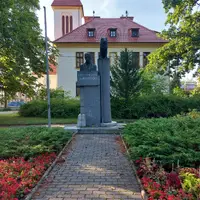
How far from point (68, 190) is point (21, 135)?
16.8 feet

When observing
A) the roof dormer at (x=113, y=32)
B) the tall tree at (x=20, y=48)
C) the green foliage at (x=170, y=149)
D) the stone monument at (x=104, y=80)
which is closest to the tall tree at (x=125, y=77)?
the tall tree at (x=20, y=48)

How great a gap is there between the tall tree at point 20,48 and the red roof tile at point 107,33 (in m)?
14.6

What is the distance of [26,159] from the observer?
6.87 meters

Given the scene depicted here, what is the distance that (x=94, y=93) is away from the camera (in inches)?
494

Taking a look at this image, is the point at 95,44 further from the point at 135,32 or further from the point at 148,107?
the point at 148,107

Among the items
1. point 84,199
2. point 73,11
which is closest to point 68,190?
point 84,199

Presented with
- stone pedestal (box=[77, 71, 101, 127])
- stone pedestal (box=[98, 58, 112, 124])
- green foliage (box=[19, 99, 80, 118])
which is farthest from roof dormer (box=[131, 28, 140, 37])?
stone pedestal (box=[77, 71, 101, 127])

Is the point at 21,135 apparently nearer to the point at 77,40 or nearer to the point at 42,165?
the point at 42,165

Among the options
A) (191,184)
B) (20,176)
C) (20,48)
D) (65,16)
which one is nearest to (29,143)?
(20,176)

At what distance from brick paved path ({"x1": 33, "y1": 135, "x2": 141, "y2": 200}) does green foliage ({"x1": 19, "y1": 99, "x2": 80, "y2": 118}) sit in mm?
14655

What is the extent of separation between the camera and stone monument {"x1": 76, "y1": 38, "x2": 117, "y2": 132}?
12.5 metres

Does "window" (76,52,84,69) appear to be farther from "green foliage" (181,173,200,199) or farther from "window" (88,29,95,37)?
"green foliage" (181,173,200,199)

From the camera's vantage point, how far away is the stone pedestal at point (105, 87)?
1280 centimetres

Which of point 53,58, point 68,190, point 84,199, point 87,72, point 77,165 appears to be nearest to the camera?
point 84,199
